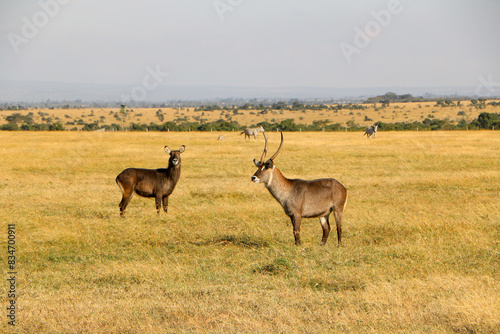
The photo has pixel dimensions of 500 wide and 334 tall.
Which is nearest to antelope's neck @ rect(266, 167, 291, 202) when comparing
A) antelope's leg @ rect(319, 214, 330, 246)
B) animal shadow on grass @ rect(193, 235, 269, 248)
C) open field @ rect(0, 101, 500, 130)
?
antelope's leg @ rect(319, 214, 330, 246)

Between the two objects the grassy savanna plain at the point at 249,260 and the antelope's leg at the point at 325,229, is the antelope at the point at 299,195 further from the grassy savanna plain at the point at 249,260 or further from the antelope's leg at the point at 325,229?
the grassy savanna plain at the point at 249,260

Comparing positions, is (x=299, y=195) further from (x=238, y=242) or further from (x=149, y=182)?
A: (x=149, y=182)

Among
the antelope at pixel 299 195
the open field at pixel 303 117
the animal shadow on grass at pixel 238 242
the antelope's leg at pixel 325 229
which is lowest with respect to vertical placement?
the open field at pixel 303 117

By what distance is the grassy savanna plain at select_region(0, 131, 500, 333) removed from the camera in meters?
6.32

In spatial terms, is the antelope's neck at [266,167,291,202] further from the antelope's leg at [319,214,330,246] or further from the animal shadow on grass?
the animal shadow on grass

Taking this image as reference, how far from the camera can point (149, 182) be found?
1359 cm

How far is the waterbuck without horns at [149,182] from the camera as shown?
13.4 meters

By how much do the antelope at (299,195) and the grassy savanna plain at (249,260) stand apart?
68cm

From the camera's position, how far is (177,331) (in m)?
5.96

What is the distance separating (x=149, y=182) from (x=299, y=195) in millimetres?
5247

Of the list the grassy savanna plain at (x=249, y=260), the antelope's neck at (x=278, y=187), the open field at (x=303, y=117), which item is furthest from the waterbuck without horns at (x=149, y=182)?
the open field at (x=303, y=117)

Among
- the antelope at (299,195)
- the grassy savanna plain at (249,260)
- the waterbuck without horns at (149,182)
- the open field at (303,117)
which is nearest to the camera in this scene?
the grassy savanna plain at (249,260)

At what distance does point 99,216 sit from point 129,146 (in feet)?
78.4

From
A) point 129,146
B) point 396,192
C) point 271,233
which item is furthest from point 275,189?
point 129,146
